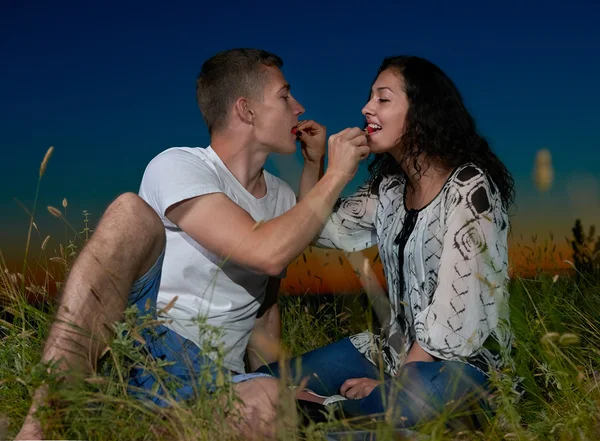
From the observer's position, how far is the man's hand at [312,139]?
13.1 ft

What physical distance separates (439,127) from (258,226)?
116 cm

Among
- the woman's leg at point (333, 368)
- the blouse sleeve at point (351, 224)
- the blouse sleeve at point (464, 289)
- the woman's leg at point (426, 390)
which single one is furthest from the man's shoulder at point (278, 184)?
the woman's leg at point (426, 390)

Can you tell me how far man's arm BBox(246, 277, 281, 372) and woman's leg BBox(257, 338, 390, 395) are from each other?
0.15m

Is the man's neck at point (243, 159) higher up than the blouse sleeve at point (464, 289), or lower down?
higher up

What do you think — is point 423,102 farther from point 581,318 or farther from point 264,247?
point 581,318

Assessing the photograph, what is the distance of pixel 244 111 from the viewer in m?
3.91

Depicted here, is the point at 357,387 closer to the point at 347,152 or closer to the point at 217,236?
the point at 217,236

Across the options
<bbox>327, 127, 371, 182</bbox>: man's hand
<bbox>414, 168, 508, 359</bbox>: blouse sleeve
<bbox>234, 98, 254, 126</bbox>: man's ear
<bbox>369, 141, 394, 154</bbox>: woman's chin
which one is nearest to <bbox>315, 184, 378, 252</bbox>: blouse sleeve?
<bbox>369, 141, 394, 154</bbox>: woman's chin

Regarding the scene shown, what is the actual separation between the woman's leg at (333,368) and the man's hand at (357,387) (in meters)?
0.15

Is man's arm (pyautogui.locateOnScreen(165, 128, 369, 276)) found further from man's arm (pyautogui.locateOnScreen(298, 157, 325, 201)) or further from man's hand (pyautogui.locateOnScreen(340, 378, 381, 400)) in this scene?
man's hand (pyautogui.locateOnScreen(340, 378, 381, 400))

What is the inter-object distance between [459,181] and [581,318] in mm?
1500

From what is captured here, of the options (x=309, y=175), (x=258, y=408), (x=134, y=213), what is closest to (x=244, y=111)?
(x=309, y=175)

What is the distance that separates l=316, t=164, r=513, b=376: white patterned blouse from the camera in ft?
10.2

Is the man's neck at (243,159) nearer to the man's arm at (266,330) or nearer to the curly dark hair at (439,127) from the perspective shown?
the man's arm at (266,330)
